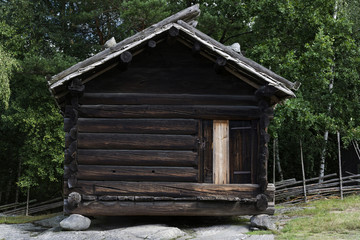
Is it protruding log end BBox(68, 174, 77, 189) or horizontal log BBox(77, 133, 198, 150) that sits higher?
horizontal log BBox(77, 133, 198, 150)

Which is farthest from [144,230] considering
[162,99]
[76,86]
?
[76,86]

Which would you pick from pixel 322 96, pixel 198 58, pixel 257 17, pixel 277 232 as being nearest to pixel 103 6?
pixel 257 17

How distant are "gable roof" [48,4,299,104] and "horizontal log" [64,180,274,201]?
237cm

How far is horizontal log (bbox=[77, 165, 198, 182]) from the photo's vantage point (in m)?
10.1

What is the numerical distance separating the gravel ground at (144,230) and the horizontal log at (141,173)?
1127 mm

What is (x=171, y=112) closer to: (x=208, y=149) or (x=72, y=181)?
(x=208, y=149)

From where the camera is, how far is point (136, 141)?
33.4ft

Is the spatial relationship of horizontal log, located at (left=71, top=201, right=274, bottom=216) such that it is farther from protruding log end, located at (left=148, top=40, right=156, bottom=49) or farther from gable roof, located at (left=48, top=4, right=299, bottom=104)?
protruding log end, located at (left=148, top=40, right=156, bottom=49)

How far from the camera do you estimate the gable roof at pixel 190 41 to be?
959 centimetres

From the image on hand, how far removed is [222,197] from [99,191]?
295cm

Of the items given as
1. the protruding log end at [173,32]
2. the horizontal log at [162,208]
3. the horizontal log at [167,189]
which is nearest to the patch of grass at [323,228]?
the horizontal log at [162,208]

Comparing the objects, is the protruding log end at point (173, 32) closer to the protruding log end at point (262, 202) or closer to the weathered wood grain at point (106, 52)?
the weathered wood grain at point (106, 52)

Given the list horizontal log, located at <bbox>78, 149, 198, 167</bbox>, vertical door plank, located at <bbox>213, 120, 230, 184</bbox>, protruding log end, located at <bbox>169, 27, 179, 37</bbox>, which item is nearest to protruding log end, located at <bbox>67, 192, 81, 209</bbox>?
horizontal log, located at <bbox>78, 149, 198, 167</bbox>

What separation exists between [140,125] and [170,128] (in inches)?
29.1
